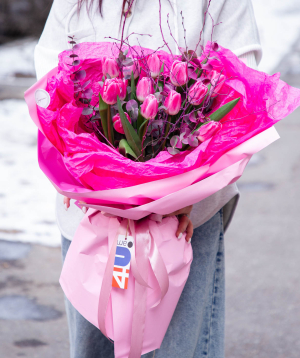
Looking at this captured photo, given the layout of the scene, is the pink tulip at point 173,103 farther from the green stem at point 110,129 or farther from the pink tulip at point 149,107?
the green stem at point 110,129

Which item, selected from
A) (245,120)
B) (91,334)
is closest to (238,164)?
(245,120)

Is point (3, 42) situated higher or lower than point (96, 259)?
lower

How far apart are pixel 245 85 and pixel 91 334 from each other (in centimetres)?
101

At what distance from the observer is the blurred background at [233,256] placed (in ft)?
8.23

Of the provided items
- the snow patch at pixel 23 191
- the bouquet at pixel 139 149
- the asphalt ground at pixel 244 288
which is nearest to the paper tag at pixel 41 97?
the bouquet at pixel 139 149

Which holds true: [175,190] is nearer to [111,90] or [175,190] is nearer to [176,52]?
[111,90]

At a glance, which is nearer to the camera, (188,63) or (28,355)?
(188,63)

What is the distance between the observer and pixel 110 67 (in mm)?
1107

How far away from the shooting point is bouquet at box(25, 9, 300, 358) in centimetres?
107

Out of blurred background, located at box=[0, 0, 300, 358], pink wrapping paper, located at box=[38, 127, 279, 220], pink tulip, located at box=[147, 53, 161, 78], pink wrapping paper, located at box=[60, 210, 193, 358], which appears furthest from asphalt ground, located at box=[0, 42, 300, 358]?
pink tulip, located at box=[147, 53, 161, 78]

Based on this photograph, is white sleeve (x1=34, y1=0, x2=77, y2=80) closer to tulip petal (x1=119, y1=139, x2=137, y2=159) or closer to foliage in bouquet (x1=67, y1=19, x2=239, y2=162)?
foliage in bouquet (x1=67, y1=19, x2=239, y2=162)

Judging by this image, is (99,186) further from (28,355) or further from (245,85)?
(28,355)

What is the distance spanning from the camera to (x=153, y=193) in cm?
106

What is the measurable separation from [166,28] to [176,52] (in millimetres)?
91
